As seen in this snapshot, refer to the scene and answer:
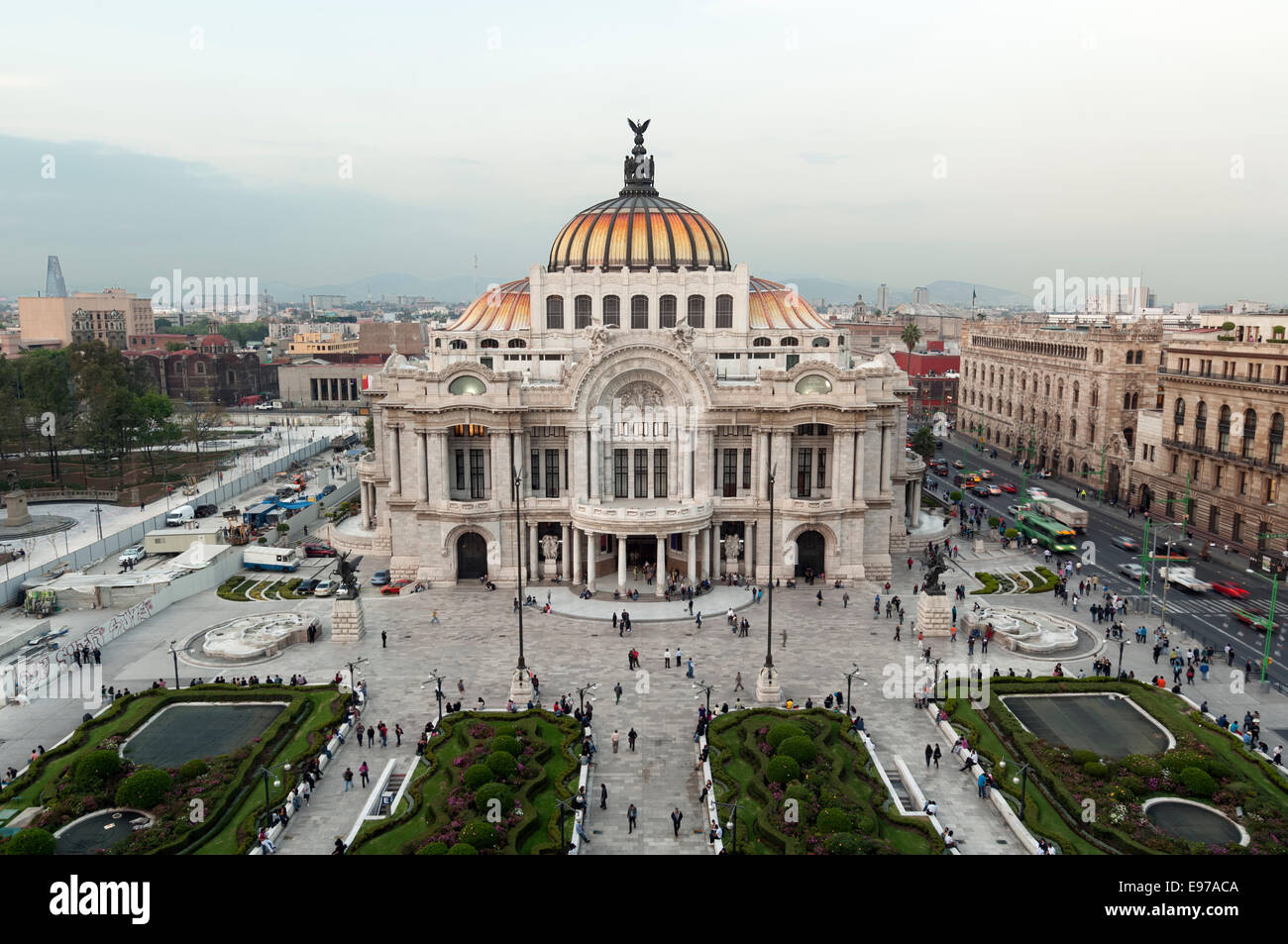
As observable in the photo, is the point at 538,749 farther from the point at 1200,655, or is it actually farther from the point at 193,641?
the point at 1200,655

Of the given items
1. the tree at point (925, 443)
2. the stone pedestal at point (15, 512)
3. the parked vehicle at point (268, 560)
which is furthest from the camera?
the tree at point (925, 443)

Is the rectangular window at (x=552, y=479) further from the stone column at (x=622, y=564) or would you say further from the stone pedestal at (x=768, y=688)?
the stone pedestal at (x=768, y=688)

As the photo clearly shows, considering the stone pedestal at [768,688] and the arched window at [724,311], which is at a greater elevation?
the arched window at [724,311]

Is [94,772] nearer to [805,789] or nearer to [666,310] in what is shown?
[805,789]

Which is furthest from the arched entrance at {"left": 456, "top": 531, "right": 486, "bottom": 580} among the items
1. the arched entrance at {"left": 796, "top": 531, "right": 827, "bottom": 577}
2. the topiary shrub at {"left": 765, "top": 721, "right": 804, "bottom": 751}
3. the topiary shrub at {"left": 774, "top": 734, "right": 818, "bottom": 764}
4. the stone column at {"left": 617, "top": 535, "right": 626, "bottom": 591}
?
the topiary shrub at {"left": 774, "top": 734, "right": 818, "bottom": 764}

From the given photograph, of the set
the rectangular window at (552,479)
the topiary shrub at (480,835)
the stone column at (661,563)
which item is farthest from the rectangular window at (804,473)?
the topiary shrub at (480,835)

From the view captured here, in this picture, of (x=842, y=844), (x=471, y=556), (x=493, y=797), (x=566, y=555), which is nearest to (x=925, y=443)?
(x=566, y=555)

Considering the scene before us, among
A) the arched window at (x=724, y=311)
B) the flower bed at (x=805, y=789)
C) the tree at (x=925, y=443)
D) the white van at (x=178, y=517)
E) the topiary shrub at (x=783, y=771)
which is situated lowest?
the flower bed at (x=805, y=789)
